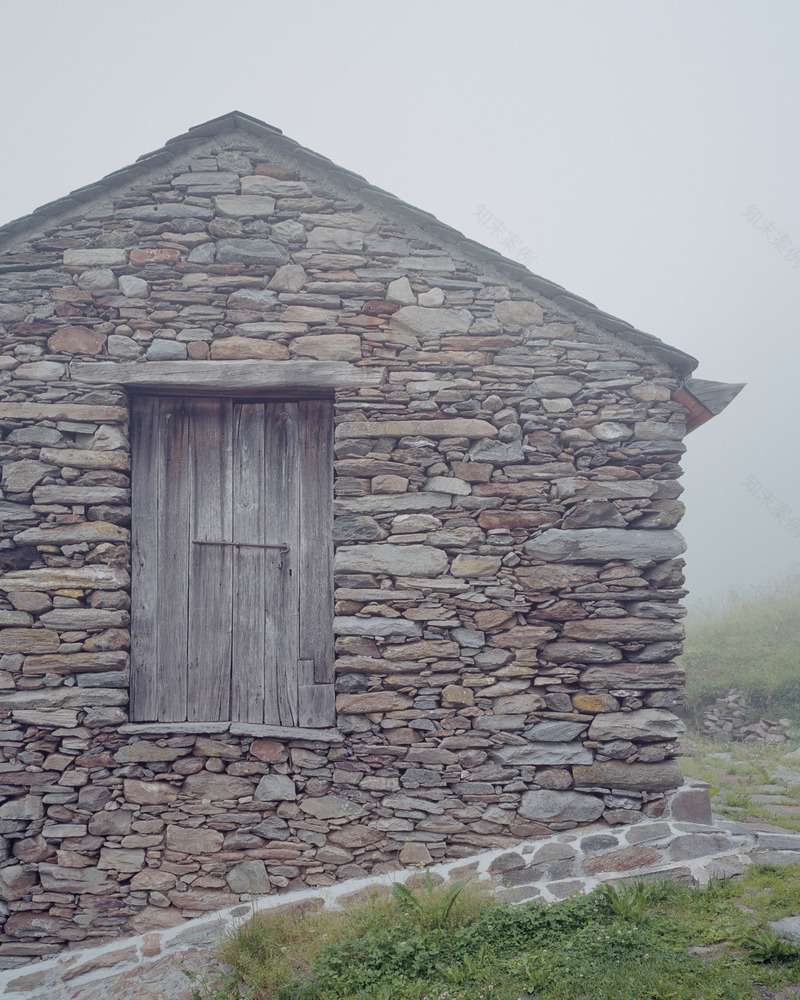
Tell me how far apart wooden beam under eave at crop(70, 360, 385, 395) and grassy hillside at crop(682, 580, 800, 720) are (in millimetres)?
7214

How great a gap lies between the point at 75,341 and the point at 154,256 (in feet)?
2.47

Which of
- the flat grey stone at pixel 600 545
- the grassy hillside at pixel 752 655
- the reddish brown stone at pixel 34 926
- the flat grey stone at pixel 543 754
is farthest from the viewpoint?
the grassy hillside at pixel 752 655

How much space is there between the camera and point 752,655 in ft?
31.7

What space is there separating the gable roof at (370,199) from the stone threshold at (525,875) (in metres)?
2.98

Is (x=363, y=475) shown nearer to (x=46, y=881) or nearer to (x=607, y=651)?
(x=607, y=651)

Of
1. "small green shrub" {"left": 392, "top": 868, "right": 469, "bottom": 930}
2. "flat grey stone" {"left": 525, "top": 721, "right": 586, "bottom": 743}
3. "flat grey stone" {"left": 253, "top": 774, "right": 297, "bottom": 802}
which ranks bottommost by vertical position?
"small green shrub" {"left": 392, "top": 868, "right": 469, "bottom": 930}

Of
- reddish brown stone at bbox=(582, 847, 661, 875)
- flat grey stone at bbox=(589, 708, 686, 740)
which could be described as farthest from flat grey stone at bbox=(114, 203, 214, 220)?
reddish brown stone at bbox=(582, 847, 661, 875)

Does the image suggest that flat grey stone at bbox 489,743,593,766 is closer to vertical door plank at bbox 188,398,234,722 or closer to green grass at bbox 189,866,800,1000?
green grass at bbox 189,866,800,1000

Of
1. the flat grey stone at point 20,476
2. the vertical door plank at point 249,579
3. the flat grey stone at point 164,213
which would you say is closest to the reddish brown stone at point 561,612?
the vertical door plank at point 249,579

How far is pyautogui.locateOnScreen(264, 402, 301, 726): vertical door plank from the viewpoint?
4.39 meters

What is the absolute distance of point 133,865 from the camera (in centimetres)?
411

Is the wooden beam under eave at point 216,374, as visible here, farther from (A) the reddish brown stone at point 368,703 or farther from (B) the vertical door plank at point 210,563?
(A) the reddish brown stone at point 368,703

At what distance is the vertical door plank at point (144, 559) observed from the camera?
4359 mm

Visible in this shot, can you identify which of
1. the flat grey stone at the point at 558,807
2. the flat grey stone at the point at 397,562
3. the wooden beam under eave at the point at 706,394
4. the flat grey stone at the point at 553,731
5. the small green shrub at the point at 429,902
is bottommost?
the small green shrub at the point at 429,902
